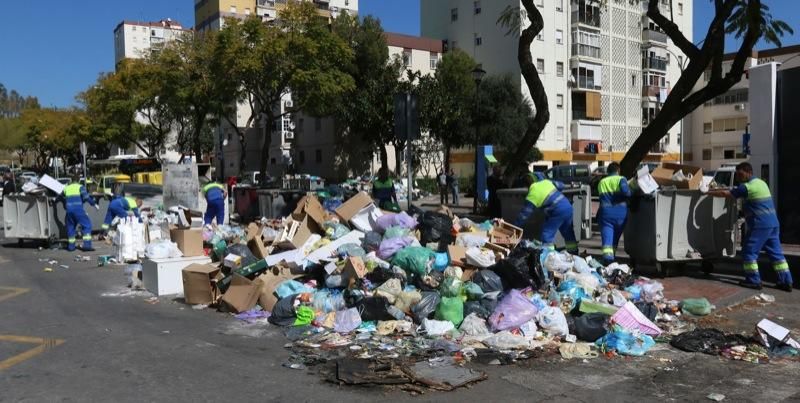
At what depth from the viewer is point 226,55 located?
26.8m

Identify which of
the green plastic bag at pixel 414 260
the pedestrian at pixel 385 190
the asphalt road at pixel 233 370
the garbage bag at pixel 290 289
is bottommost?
the asphalt road at pixel 233 370

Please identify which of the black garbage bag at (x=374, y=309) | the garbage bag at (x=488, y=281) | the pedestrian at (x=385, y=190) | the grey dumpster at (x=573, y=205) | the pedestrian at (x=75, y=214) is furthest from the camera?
the pedestrian at (x=75, y=214)

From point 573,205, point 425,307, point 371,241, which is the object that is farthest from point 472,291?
point 573,205

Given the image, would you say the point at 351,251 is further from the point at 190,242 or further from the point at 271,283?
the point at 190,242

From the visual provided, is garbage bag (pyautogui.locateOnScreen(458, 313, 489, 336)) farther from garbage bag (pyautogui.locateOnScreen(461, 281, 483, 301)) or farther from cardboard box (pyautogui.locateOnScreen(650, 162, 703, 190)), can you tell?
cardboard box (pyautogui.locateOnScreen(650, 162, 703, 190))

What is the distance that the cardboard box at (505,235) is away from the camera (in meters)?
8.21

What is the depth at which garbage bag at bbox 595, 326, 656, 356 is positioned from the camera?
563 cm

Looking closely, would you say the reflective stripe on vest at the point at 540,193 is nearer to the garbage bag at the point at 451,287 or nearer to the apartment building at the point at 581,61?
the garbage bag at the point at 451,287

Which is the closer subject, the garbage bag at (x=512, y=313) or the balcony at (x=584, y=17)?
the garbage bag at (x=512, y=313)

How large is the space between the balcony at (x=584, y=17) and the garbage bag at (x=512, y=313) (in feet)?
141

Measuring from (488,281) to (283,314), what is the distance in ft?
7.27

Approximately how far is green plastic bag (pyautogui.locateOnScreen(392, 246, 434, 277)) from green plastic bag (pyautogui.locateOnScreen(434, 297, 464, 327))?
70 cm

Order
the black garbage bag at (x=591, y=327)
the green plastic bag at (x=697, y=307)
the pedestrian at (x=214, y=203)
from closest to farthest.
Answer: the black garbage bag at (x=591, y=327)
the green plastic bag at (x=697, y=307)
the pedestrian at (x=214, y=203)

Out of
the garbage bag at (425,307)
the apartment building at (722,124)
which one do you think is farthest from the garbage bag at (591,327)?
the apartment building at (722,124)
